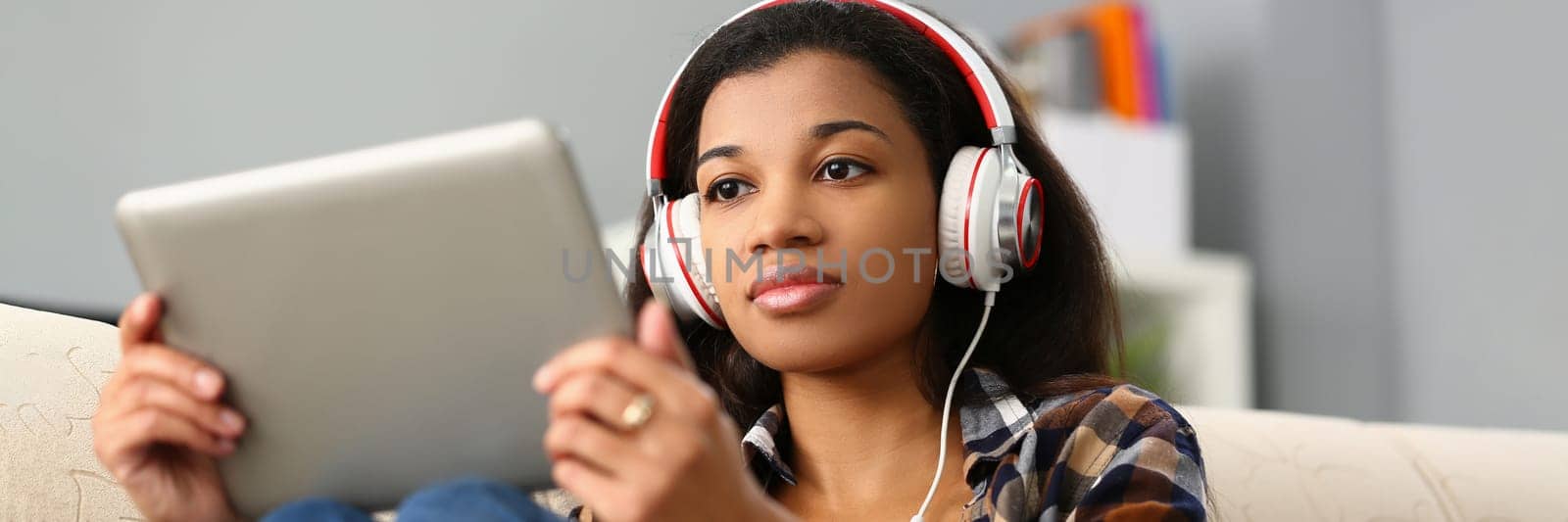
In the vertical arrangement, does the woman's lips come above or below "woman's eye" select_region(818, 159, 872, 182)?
below

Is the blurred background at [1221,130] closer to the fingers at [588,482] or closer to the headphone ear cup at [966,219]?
the headphone ear cup at [966,219]

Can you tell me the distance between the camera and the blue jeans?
27.0 inches

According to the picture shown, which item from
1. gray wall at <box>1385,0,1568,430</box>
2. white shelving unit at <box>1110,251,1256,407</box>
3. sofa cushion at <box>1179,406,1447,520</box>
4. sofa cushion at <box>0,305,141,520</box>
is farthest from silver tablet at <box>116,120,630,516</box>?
gray wall at <box>1385,0,1568,430</box>

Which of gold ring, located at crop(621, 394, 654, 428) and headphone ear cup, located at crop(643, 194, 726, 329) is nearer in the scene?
gold ring, located at crop(621, 394, 654, 428)

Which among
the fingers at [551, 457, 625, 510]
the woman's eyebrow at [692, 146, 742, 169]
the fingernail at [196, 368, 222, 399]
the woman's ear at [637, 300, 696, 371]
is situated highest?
the woman's eyebrow at [692, 146, 742, 169]

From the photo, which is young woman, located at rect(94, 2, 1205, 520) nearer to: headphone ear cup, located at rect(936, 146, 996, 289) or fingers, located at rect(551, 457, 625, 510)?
headphone ear cup, located at rect(936, 146, 996, 289)

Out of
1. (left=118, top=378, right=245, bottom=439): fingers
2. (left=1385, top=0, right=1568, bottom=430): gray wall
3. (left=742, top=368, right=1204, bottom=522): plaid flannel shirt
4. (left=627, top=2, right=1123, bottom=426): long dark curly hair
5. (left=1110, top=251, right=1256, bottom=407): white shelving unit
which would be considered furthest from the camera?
(left=1110, top=251, right=1256, bottom=407): white shelving unit

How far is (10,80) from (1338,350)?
99.8 inches

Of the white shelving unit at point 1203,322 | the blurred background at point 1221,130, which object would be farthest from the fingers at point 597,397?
the white shelving unit at point 1203,322

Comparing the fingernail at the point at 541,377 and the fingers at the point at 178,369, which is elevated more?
the fingers at the point at 178,369

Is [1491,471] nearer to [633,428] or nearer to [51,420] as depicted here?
[633,428]

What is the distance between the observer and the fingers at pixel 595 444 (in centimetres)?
67

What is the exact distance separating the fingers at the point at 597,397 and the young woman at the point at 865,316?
0.20m

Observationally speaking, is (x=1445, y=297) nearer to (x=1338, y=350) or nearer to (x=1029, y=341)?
(x=1338, y=350)
